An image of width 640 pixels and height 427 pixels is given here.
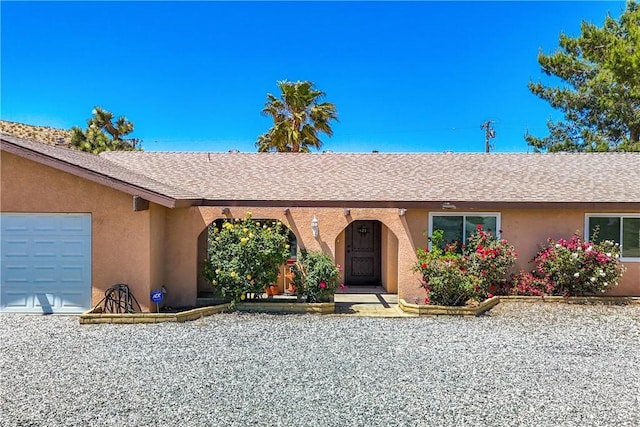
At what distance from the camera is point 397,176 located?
13500 millimetres

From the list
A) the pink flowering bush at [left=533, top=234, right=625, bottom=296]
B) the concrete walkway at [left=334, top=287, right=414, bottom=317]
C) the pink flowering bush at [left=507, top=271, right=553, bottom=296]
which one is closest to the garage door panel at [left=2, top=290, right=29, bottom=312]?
the concrete walkway at [left=334, top=287, right=414, bottom=317]

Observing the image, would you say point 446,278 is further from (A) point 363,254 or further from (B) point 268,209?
(B) point 268,209

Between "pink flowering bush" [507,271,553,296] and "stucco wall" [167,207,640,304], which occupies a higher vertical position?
"stucco wall" [167,207,640,304]

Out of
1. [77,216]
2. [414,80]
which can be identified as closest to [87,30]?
[77,216]

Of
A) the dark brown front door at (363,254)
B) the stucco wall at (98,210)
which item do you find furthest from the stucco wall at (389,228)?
the dark brown front door at (363,254)

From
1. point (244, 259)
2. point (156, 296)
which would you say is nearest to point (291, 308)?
point (244, 259)

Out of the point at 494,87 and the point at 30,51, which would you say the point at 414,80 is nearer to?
the point at 494,87

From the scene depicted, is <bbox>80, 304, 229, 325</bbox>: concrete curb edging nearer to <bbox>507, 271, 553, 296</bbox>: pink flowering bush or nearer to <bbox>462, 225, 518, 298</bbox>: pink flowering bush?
<bbox>462, 225, 518, 298</bbox>: pink flowering bush

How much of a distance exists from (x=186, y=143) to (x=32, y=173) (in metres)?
27.9

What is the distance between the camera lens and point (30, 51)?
1700 centimetres

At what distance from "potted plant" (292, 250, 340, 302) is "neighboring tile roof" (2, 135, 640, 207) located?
1687 mm

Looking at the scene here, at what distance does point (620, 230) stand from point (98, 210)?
14.2 m

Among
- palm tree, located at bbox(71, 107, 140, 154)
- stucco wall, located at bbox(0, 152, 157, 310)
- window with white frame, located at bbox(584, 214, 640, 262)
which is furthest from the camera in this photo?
palm tree, located at bbox(71, 107, 140, 154)

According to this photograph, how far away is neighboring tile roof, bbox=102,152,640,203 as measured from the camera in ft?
38.7
